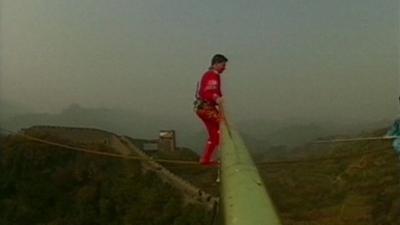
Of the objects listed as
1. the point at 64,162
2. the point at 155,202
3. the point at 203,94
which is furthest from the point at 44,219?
the point at 203,94

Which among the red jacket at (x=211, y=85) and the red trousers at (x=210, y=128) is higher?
the red jacket at (x=211, y=85)

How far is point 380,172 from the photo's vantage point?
72.2ft

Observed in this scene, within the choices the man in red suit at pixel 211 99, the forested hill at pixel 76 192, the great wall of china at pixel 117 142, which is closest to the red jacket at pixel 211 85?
the man in red suit at pixel 211 99

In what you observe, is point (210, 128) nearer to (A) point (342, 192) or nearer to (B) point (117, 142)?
(B) point (117, 142)

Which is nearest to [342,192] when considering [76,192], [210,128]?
[76,192]

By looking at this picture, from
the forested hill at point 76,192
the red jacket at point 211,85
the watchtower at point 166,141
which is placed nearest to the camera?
the red jacket at point 211,85

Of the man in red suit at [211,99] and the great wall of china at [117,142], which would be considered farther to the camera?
the great wall of china at [117,142]

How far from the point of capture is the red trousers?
160 inches

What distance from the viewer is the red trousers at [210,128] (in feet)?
13.3

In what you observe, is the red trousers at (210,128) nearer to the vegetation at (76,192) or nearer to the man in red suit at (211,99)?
the man in red suit at (211,99)

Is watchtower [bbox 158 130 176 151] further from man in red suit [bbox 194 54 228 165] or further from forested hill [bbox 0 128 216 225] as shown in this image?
man in red suit [bbox 194 54 228 165]

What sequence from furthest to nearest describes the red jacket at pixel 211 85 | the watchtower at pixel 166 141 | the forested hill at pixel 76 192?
the forested hill at pixel 76 192 → the watchtower at pixel 166 141 → the red jacket at pixel 211 85

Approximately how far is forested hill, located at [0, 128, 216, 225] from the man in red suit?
60.7 feet

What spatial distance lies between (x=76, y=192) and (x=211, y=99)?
21.6 meters
